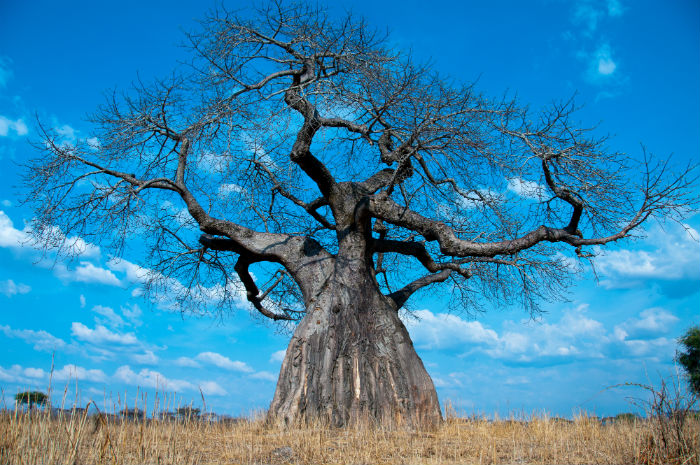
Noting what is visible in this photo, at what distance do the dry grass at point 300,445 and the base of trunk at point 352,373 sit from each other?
79 cm

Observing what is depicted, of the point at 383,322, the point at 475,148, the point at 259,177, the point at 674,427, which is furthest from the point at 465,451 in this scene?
the point at 259,177

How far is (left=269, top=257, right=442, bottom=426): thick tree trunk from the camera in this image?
838cm

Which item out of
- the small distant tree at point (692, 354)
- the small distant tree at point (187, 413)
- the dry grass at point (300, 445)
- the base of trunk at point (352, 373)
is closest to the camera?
the dry grass at point (300, 445)

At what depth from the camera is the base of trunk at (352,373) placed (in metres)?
8.35

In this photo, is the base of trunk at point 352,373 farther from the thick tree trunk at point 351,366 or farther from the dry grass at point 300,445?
the dry grass at point 300,445

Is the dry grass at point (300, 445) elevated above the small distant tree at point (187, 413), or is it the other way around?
the small distant tree at point (187, 413)

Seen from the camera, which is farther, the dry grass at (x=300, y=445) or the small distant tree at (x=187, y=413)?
the small distant tree at (x=187, y=413)

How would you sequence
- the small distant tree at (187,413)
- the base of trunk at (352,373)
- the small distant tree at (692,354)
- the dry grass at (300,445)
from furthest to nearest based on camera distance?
the small distant tree at (692,354)
the base of trunk at (352,373)
the small distant tree at (187,413)
the dry grass at (300,445)

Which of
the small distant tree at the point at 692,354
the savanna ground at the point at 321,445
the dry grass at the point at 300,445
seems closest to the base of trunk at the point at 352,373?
the dry grass at the point at 300,445

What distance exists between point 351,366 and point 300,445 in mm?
2608

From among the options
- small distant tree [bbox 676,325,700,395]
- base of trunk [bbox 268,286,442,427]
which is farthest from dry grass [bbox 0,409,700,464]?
small distant tree [bbox 676,325,700,395]

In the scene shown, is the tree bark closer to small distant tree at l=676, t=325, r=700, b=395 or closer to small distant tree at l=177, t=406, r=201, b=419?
small distant tree at l=177, t=406, r=201, b=419

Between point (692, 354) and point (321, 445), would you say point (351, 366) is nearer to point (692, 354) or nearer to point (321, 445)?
point (321, 445)

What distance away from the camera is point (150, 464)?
16.8 feet
